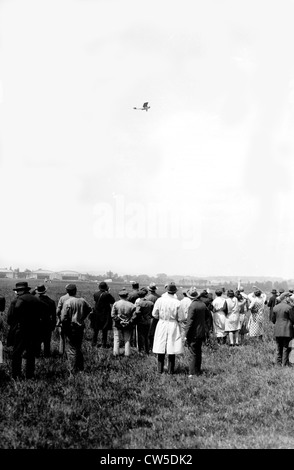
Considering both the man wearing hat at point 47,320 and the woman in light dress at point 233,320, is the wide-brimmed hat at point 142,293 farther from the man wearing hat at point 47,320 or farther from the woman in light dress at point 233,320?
the woman in light dress at point 233,320

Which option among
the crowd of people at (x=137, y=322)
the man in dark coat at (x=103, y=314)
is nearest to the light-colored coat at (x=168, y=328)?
the crowd of people at (x=137, y=322)

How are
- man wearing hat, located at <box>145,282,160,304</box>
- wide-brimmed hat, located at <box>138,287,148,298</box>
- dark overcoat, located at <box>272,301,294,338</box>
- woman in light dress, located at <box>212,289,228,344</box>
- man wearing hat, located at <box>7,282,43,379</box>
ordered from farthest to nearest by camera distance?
1. woman in light dress, located at <box>212,289,228,344</box>
2. wide-brimmed hat, located at <box>138,287,148,298</box>
3. man wearing hat, located at <box>145,282,160,304</box>
4. dark overcoat, located at <box>272,301,294,338</box>
5. man wearing hat, located at <box>7,282,43,379</box>

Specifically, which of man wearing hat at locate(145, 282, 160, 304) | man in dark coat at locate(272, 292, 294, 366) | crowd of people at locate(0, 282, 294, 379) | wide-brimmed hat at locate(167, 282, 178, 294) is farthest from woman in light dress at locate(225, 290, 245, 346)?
wide-brimmed hat at locate(167, 282, 178, 294)

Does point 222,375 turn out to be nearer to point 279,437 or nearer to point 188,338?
point 188,338

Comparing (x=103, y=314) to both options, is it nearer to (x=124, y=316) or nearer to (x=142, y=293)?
(x=142, y=293)

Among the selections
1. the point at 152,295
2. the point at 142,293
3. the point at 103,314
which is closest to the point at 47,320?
the point at 103,314

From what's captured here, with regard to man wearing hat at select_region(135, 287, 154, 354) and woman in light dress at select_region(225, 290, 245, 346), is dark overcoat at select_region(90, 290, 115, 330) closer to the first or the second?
man wearing hat at select_region(135, 287, 154, 354)

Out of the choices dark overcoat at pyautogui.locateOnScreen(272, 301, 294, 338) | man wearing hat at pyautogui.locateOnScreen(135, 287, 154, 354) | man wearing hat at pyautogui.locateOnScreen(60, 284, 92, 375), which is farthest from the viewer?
man wearing hat at pyautogui.locateOnScreen(135, 287, 154, 354)
